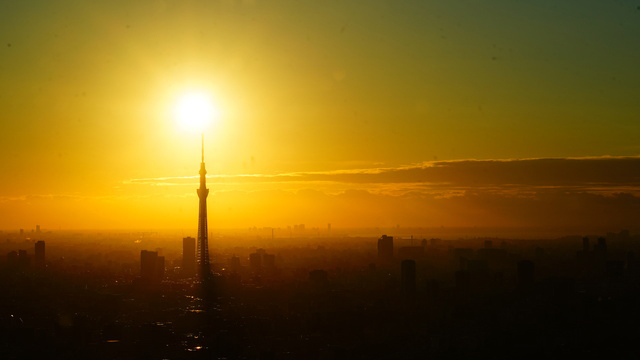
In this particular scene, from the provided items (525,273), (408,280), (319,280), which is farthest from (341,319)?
(525,273)

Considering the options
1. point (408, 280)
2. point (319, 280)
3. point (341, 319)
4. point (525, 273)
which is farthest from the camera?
point (319, 280)

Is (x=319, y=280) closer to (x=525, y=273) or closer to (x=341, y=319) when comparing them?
(x=341, y=319)

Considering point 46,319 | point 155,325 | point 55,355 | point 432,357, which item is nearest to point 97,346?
point 55,355

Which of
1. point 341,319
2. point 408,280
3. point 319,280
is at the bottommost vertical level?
point 341,319

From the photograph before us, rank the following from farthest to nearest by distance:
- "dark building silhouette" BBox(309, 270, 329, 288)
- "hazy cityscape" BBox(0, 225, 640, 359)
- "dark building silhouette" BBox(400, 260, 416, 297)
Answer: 1. "dark building silhouette" BBox(309, 270, 329, 288)
2. "dark building silhouette" BBox(400, 260, 416, 297)
3. "hazy cityscape" BBox(0, 225, 640, 359)

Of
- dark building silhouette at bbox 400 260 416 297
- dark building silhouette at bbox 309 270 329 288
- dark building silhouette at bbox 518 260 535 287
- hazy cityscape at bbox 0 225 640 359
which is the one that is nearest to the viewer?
hazy cityscape at bbox 0 225 640 359

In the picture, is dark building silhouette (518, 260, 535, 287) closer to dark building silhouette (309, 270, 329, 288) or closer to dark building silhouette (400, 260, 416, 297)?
dark building silhouette (400, 260, 416, 297)

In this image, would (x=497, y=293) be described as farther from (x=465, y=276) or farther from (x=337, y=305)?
(x=337, y=305)

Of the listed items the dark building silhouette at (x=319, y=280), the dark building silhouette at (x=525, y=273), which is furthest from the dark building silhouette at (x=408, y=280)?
the dark building silhouette at (x=525, y=273)

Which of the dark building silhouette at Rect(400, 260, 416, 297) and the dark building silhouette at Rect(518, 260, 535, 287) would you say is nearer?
the dark building silhouette at Rect(400, 260, 416, 297)

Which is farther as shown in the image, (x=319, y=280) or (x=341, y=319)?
(x=319, y=280)

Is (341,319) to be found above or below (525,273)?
below

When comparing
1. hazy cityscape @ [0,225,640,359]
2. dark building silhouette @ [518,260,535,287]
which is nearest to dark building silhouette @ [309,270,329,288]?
hazy cityscape @ [0,225,640,359]
